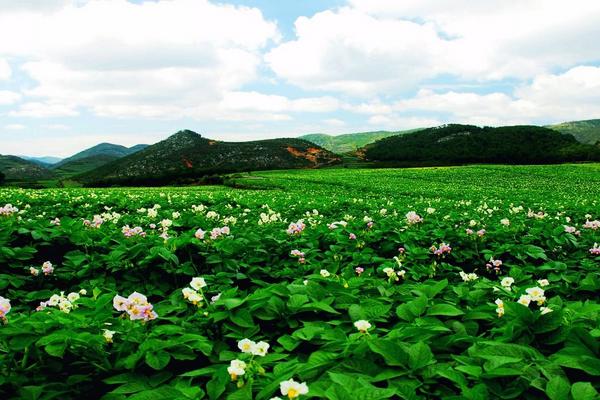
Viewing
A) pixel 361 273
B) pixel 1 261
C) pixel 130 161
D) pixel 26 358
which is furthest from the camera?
pixel 130 161

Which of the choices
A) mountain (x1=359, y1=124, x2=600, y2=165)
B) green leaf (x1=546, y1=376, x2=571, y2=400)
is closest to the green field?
green leaf (x1=546, y1=376, x2=571, y2=400)

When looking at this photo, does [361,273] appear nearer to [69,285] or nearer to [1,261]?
[69,285]

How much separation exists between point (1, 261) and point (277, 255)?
10.4 feet

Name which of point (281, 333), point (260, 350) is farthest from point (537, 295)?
point (260, 350)

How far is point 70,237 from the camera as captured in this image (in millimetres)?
5301

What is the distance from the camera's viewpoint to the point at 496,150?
98000 mm

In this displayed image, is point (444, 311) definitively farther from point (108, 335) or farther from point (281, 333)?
point (108, 335)

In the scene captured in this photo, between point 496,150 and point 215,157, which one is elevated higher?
point 215,157

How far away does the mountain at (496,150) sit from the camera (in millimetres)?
86794

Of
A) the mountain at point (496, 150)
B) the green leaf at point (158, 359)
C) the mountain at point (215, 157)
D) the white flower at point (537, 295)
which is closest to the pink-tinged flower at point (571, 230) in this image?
the white flower at point (537, 295)

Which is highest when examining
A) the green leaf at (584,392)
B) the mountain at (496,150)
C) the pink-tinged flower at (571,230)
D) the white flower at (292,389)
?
the mountain at (496,150)

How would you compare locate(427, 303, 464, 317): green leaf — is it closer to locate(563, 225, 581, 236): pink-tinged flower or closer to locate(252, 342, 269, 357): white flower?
locate(252, 342, 269, 357): white flower

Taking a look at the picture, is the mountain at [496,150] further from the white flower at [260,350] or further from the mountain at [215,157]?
the white flower at [260,350]

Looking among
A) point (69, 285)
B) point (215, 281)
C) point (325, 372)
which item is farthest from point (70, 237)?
point (325, 372)
